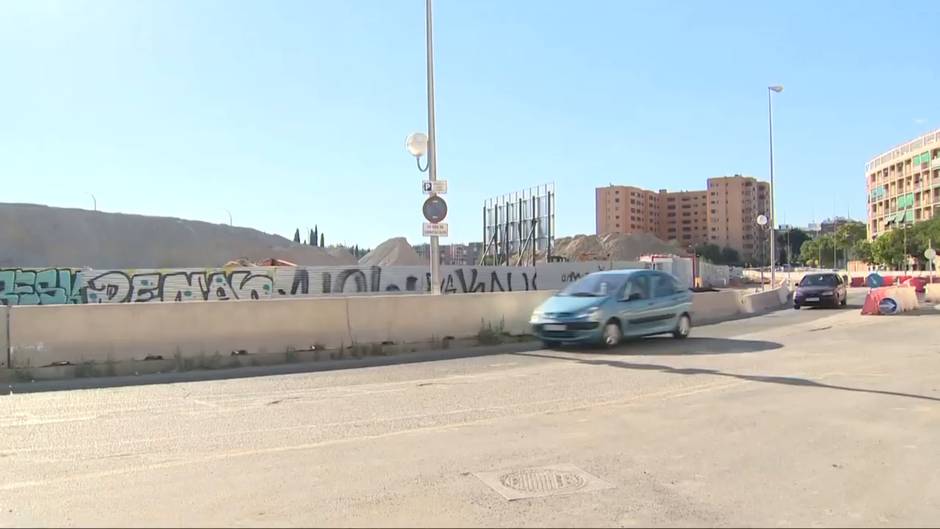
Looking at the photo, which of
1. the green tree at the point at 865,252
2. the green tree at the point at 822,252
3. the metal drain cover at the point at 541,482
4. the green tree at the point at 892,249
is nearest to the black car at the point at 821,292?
the metal drain cover at the point at 541,482

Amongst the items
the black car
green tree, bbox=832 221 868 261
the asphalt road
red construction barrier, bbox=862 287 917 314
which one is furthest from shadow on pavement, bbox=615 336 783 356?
green tree, bbox=832 221 868 261

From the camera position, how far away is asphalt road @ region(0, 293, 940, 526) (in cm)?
463

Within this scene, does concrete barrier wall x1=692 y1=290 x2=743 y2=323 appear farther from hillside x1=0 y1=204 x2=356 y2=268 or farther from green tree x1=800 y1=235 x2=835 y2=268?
green tree x1=800 y1=235 x2=835 y2=268

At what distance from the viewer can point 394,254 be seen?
68812 mm

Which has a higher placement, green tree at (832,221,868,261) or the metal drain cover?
green tree at (832,221,868,261)

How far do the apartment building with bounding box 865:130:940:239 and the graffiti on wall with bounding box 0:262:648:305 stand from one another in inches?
3602

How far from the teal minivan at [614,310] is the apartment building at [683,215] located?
123039 millimetres

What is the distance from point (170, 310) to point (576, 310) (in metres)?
7.13

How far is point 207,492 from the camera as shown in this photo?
498cm

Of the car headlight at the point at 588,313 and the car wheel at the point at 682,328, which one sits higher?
the car headlight at the point at 588,313

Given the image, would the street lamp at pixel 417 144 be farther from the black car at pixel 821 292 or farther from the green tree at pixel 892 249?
the green tree at pixel 892 249

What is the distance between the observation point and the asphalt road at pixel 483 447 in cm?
463

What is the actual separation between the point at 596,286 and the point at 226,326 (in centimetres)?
709

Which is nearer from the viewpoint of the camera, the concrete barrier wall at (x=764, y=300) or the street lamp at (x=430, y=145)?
the street lamp at (x=430, y=145)
